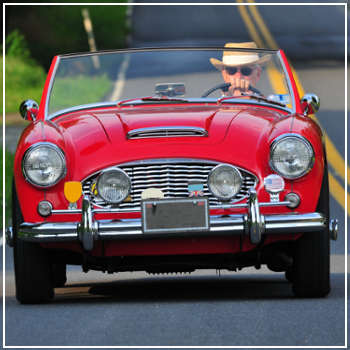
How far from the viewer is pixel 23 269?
25.0 feet

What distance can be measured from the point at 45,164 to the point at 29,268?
2.06 ft

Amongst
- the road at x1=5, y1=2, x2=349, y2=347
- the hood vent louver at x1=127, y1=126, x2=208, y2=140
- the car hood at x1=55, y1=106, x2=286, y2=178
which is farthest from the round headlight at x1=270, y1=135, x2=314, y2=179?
the road at x1=5, y1=2, x2=349, y2=347

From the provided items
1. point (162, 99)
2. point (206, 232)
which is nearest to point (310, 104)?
point (162, 99)

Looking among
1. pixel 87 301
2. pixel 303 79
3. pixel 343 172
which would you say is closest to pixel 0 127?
pixel 343 172

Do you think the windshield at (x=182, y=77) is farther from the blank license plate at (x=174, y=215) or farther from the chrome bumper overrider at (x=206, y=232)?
the blank license plate at (x=174, y=215)

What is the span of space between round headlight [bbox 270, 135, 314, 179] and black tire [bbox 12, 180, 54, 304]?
4.88 feet

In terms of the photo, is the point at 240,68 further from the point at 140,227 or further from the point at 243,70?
the point at 140,227

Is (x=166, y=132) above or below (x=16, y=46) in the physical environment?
below

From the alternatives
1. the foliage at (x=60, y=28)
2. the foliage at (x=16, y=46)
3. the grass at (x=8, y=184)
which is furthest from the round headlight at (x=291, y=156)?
the foliage at (x=60, y=28)

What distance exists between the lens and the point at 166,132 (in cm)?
764

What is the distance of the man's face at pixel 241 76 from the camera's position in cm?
887

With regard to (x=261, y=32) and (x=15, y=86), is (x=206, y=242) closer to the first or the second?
(x=15, y=86)

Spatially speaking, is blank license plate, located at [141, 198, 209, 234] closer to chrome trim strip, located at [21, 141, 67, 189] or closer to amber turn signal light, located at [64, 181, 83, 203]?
amber turn signal light, located at [64, 181, 83, 203]

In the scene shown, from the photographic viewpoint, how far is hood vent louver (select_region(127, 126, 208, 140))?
25.0 feet
